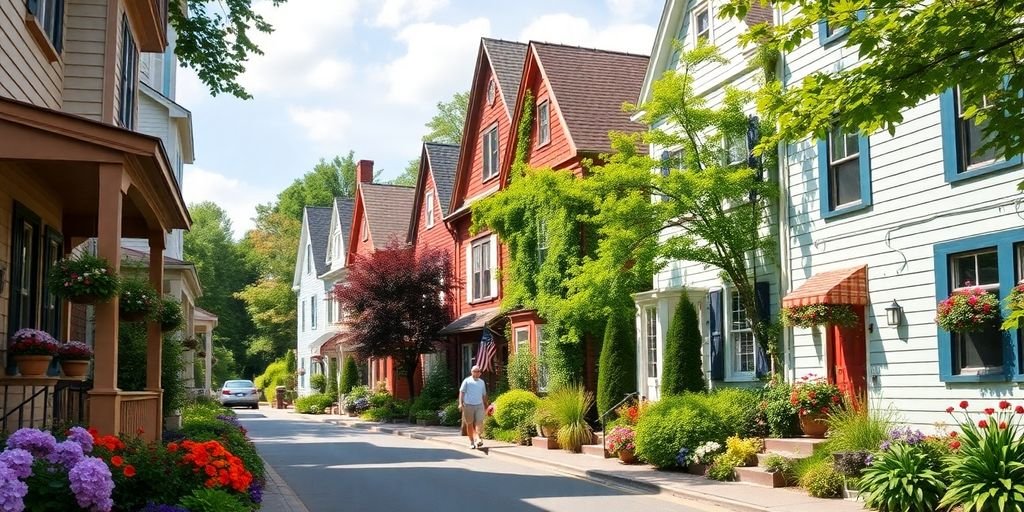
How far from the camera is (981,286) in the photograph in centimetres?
1332

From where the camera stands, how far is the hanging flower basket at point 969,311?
12883 millimetres

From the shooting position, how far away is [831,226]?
16.3 m

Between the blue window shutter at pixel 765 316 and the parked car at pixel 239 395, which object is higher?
the blue window shutter at pixel 765 316

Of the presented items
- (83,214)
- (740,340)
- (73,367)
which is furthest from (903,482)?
(83,214)

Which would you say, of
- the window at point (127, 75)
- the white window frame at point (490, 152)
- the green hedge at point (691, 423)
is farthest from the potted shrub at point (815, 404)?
the white window frame at point (490, 152)

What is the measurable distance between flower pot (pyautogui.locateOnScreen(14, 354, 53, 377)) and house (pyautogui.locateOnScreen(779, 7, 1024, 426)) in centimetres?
1033

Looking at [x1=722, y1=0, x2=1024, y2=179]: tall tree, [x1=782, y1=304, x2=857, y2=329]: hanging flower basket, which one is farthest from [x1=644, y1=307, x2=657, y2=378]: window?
[x1=722, y1=0, x2=1024, y2=179]: tall tree

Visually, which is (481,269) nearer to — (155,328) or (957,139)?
(155,328)

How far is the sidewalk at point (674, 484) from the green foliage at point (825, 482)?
0.54 feet

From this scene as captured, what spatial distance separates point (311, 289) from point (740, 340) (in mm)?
42506

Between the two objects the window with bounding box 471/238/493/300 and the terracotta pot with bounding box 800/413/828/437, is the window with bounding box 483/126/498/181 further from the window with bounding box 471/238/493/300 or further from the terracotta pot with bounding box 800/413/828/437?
the terracotta pot with bounding box 800/413/828/437

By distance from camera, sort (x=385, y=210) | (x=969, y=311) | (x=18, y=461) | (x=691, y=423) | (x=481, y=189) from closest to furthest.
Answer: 1. (x=18, y=461)
2. (x=969, y=311)
3. (x=691, y=423)
4. (x=481, y=189)
5. (x=385, y=210)

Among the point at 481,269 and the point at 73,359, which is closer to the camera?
the point at 73,359

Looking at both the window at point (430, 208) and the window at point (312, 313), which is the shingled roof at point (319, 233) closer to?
the window at point (312, 313)
